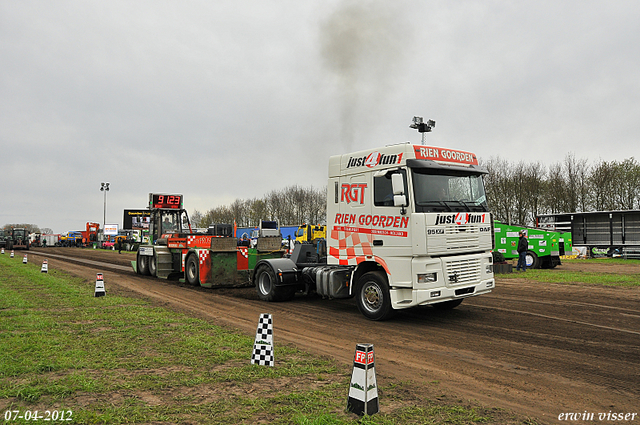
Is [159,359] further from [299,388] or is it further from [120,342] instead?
[299,388]

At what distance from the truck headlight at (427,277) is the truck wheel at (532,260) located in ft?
52.9

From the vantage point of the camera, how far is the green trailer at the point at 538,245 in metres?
21.3

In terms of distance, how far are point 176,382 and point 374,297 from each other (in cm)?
Answer: 475

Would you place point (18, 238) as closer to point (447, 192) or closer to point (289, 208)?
point (289, 208)

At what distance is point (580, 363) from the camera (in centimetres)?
593

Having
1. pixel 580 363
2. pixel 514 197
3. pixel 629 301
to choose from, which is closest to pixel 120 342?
pixel 580 363

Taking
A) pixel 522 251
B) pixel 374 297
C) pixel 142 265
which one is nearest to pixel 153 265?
pixel 142 265

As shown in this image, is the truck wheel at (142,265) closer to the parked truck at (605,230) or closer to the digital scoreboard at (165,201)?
the digital scoreboard at (165,201)

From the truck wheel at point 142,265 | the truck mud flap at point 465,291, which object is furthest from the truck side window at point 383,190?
the truck wheel at point 142,265

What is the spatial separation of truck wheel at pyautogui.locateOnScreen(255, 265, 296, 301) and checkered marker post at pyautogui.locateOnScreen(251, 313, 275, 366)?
553cm

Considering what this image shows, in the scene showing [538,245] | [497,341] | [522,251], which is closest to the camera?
[497,341]

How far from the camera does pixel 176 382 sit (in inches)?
199

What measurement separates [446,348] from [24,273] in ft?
61.0

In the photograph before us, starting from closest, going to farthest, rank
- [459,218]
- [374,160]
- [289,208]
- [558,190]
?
[459,218] → [374,160] → [558,190] → [289,208]
